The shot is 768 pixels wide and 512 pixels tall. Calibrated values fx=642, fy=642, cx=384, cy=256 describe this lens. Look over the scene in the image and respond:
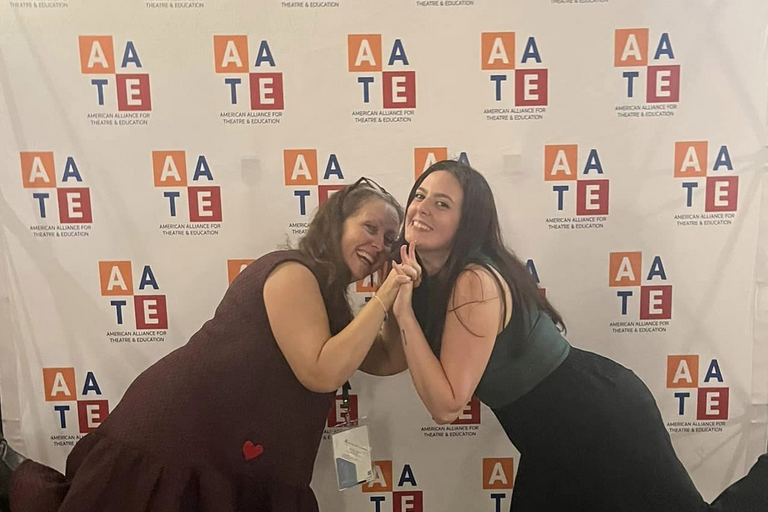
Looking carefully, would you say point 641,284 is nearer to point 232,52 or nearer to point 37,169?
point 232,52

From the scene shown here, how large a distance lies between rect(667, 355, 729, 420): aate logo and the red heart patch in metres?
0.96

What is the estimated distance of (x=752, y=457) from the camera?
154 cm

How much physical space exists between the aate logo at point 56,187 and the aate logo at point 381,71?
667mm

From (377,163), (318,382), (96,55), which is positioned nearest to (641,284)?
(377,163)

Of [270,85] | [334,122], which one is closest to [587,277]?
[334,122]

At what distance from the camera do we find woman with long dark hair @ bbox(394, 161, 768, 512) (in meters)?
1.42

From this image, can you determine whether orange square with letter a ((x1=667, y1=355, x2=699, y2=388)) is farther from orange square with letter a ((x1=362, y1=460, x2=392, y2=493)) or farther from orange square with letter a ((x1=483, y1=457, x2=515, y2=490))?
orange square with letter a ((x1=362, y1=460, x2=392, y2=493))

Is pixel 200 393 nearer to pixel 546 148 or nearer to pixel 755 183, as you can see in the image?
pixel 546 148

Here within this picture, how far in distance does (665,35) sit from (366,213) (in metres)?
0.77

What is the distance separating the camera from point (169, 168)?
145 centimetres

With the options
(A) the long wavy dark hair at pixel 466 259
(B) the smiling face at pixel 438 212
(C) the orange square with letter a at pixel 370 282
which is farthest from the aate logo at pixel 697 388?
(C) the orange square with letter a at pixel 370 282

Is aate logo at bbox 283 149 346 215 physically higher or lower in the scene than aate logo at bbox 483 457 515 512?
higher

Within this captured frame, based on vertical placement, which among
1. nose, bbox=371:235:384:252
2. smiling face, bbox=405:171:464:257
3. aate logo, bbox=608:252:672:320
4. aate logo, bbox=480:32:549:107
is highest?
aate logo, bbox=480:32:549:107

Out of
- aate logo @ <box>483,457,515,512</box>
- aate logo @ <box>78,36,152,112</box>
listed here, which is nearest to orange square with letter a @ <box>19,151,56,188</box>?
aate logo @ <box>78,36,152,112</box>
